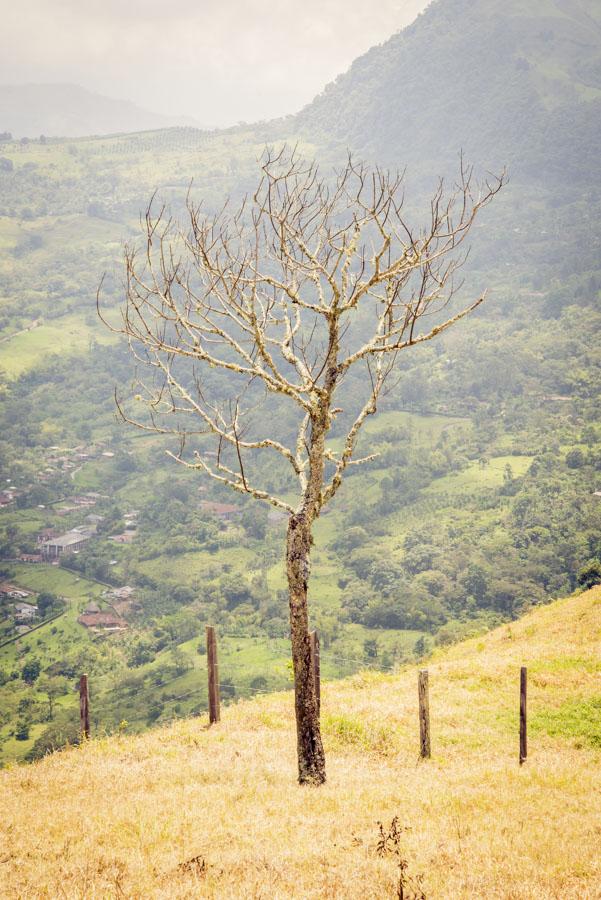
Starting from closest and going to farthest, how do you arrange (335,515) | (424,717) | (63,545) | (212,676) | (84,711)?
1. (424,717)
2. (212,676)
3. (84,711)
4. (63,545)
5. (335,515)

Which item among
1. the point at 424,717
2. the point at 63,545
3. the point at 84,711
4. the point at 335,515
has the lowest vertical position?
the point at 335,515

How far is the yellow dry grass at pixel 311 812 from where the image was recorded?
22.4 ft

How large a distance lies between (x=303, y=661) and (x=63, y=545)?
108253mm

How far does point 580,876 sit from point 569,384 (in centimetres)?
14392

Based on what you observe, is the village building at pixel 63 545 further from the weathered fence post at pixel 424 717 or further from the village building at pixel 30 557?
the weathered fence post at pixel 424 717

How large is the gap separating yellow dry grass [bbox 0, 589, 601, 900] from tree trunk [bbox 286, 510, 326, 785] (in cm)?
42

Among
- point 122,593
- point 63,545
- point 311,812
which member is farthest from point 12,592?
point 311,812

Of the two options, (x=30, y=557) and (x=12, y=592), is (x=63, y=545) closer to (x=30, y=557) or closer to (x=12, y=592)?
(x=30, y=557)

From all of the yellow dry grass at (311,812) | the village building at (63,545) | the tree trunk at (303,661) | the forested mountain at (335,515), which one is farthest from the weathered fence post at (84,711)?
the village building at (63,545)

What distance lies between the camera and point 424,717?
12.9 m

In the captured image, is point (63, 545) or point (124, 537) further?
point (124, 537)

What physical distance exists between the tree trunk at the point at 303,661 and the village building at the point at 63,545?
107 m

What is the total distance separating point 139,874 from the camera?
7.06m

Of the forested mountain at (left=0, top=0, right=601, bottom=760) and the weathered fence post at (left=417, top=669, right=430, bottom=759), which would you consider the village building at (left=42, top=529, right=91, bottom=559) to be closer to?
the forested mountain at (left=0, top=0, right=601, bottom=760)
